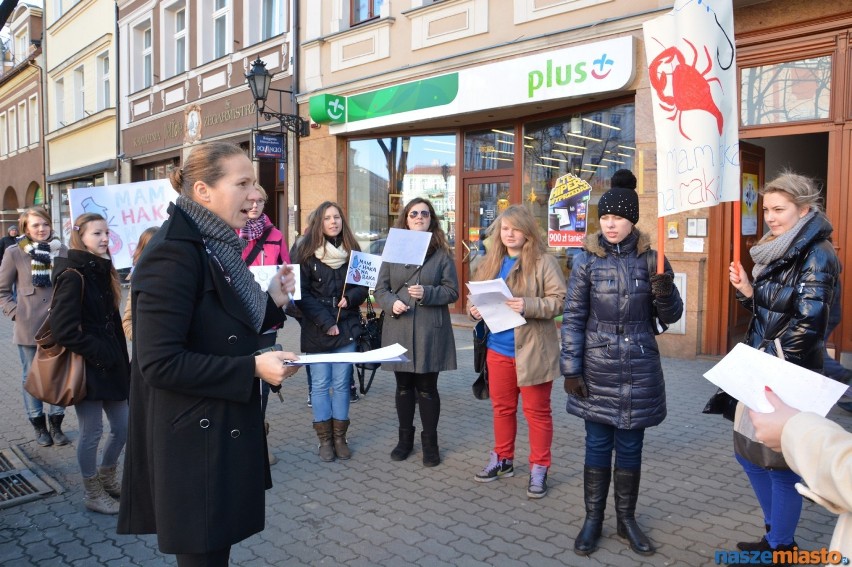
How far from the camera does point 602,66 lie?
8.48m

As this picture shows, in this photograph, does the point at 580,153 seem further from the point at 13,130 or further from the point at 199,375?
the point at 13,130

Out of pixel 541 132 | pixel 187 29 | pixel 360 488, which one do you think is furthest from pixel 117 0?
pixel 360 488

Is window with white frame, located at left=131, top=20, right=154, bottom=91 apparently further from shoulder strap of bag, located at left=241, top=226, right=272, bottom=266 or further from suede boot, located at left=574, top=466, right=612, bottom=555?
suede boot, located at left=574, top=466, right=612, bottom=555

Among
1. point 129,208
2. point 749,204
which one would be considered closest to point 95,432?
point 129,208

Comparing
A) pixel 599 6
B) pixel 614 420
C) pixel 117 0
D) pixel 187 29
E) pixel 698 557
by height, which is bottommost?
pixel 698 557

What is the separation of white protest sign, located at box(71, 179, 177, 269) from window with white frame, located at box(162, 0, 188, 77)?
15.0 metres

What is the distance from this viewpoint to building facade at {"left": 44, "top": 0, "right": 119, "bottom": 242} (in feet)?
70.5

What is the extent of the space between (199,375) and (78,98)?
84.7ft

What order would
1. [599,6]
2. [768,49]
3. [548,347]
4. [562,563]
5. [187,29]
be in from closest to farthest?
[562,563] → [548,347] → [768,49] → [599,6] → [187,29]

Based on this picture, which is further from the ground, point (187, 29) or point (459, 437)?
point (187, 29)

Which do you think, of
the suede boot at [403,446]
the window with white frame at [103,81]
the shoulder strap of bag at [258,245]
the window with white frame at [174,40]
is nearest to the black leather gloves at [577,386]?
the suede boot at [403,446]

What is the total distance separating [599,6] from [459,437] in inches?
245

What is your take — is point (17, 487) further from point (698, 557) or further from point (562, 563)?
point (698, 557)

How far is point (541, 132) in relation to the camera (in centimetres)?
1026
